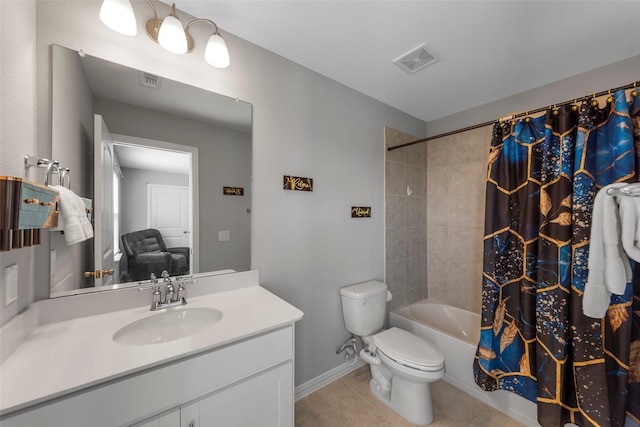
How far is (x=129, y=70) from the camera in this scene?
1.14 meters

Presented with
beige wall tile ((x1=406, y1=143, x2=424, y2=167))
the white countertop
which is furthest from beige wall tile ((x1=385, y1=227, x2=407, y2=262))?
the white countertop

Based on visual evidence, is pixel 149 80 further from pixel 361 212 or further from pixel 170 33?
pixel 361 212

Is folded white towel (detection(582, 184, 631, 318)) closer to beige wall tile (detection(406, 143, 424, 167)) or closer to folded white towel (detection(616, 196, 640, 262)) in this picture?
folded white towel (detection(616, 196, 640, 262))

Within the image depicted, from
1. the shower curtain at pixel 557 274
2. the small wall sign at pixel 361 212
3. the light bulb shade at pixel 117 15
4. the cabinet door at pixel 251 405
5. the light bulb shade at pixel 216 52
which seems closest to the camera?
the cabinet door at pixel 251 405

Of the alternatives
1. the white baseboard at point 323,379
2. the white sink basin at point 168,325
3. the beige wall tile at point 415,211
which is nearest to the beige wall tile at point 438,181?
the beige wall tile at point 415,211

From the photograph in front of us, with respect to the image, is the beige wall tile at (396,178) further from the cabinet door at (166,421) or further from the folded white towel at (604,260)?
the cabinet door at (166,421)

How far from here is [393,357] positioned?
1527 millimetres

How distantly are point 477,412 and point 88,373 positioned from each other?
2122 millimetres

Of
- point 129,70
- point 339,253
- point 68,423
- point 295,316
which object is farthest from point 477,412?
point 129,70

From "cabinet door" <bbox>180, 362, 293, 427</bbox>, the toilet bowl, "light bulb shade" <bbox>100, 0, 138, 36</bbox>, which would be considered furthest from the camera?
the toilet bowl

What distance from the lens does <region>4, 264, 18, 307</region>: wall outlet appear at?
2.45ft

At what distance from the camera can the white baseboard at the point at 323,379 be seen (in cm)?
172

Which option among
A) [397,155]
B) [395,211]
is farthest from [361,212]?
[397,155]

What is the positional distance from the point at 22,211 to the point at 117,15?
88 cm
